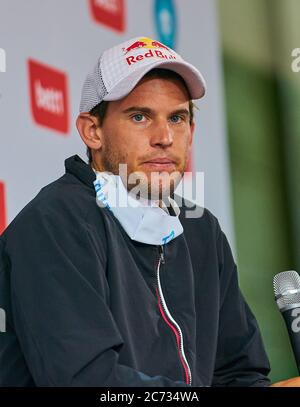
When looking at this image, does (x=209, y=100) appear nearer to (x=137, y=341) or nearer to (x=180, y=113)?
(x=180, y=113)

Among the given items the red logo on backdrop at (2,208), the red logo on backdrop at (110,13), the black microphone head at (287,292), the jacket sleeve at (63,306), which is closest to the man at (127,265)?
the jacket sleeve at (63,306)

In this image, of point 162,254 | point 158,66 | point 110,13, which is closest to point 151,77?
point 158,66

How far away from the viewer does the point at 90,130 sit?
1.63 metres

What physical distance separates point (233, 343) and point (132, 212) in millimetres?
363

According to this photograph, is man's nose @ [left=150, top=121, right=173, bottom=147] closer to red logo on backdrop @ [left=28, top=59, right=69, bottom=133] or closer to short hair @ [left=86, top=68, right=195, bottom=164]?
short hair @ [left=86, top=68, right=195, bottom=164]

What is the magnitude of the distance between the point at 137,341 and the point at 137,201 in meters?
0.25

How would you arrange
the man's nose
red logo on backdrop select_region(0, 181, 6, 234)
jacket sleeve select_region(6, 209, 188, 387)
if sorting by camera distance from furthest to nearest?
Answer: 1. red logo on backdrop select_region(0, 181, 6, 234)
2. the man's nose
3. jacket sleeve select_region(6, 209, 188, 387)

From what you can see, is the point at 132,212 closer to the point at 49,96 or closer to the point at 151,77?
the point at 151,77

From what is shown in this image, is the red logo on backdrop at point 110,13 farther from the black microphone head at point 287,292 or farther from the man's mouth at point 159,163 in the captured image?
the black microphone head at point 287,292

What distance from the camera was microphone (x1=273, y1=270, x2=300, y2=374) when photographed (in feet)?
4.59

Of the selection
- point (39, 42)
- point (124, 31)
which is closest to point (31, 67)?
point (39, 42)

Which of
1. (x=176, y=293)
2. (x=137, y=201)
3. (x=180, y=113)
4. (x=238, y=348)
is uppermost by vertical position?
(x=180, y=113)

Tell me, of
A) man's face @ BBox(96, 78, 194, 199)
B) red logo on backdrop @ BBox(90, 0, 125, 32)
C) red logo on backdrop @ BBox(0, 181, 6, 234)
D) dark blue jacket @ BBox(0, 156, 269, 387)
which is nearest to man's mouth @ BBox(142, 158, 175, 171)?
man's face @ BBox(96, 78, 194, 199)

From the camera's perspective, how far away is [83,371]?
1.31 meters
